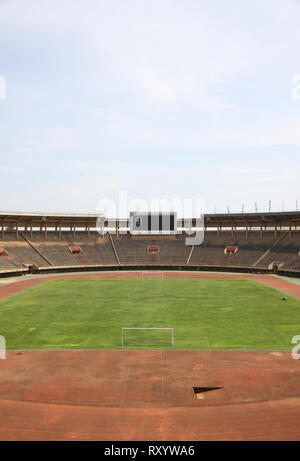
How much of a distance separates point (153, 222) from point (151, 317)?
163 feet

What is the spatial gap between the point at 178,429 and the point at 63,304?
81.8 ft

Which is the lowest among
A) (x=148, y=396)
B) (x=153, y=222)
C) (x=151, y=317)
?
(x=148, y=396)

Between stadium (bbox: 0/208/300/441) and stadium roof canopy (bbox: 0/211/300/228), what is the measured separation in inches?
555

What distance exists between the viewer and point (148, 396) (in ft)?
47.4

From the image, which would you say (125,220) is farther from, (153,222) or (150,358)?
(150,358)

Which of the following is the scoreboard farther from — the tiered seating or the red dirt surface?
the red dirt surface

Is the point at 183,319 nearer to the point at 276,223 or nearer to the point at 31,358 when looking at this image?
the point at 31,358

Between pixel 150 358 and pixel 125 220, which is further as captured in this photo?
pixel 125 220

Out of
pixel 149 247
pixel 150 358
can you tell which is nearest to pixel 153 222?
pixel 149 247

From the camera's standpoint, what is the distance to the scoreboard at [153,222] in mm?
76688

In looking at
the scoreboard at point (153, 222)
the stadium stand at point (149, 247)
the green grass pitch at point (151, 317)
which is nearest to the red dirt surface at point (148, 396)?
the green grass pitch at point (151, 317)

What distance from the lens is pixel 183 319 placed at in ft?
90.3

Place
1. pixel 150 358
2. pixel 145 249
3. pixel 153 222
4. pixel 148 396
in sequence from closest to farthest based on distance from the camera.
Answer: pixel 148 396
pixel 150 358
pixel 145 249
pixel 153 222
